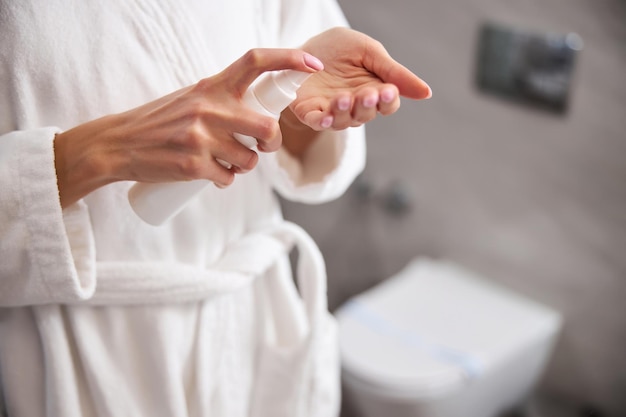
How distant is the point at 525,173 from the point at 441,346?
437 millimetres

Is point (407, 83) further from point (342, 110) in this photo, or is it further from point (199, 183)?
point (199, 183)

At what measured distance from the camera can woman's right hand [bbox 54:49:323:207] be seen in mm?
507

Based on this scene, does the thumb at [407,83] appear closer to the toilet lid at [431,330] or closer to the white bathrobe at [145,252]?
the white bathrobe at [145,252]

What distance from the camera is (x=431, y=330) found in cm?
155

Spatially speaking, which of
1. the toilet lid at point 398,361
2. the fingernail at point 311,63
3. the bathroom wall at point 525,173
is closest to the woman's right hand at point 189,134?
the fingernail at point 311,63

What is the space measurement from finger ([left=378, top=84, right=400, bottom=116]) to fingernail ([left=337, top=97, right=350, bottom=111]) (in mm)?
24

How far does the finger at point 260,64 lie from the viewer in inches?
19.6

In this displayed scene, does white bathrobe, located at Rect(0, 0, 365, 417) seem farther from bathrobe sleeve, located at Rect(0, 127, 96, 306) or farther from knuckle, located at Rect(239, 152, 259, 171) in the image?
knuckle, located at Rect(239, 152, 259, 171)

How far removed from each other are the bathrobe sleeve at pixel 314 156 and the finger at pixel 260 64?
0.22 metres

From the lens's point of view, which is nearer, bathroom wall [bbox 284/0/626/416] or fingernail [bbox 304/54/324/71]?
fingernail [bbox 304/54/324/71]

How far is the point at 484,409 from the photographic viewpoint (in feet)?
5.33

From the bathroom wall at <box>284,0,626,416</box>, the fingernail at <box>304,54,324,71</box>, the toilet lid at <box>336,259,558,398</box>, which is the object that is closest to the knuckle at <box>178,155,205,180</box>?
the fingernail at <box>304,54,324,71</box>

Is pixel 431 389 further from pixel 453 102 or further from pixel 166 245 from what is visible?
pixel 166 245

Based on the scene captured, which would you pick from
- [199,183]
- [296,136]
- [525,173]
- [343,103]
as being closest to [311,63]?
[343,103]
